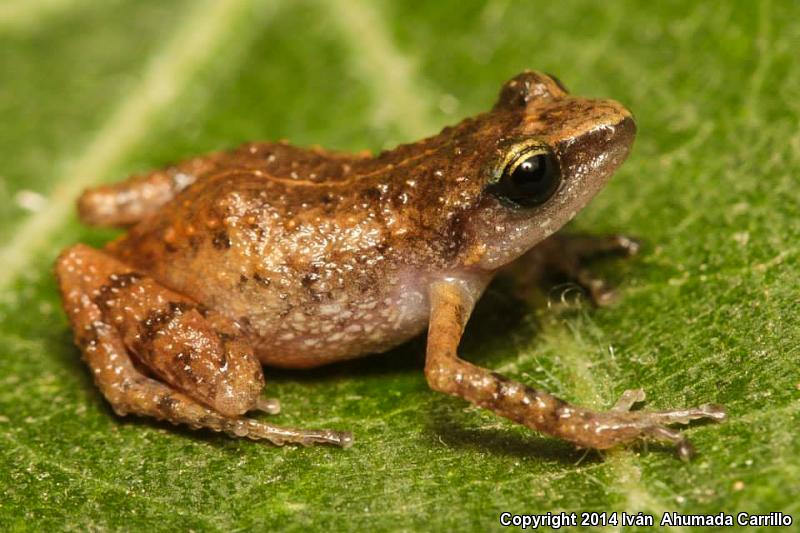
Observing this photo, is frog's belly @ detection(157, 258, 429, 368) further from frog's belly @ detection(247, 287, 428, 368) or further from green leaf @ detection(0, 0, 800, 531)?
green leaf @ detection(0, 0, 800, 531)

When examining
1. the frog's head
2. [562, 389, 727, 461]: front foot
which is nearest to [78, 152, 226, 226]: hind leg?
the frog's head

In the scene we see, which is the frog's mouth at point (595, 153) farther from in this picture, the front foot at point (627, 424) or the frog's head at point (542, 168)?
the front foot at point (627, 424)

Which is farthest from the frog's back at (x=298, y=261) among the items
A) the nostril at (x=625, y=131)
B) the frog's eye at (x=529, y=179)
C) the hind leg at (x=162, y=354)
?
the nostril at (x=625, y=131)

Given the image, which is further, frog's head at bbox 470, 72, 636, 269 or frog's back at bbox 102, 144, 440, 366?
frog's back at bbox 102, 144, 440, 366

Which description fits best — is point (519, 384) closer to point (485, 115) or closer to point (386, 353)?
point (386, 353)

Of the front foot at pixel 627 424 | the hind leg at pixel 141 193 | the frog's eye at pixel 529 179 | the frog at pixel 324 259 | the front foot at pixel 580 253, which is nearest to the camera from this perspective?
the front foot at pixel 627 424

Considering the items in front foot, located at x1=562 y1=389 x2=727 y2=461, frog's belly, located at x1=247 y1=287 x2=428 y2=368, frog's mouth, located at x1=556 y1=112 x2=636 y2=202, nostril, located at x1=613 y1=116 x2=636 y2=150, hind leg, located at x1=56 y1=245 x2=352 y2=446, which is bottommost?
front foot, located at x1=562 y1=389 x2=727 y2=461

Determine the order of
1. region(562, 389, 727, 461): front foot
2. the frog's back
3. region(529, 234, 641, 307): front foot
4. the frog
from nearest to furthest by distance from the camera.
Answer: region(562, 389, 727, 461): front foot < the frog < the frog's back < region(529, 234, 641, 307): front foot
